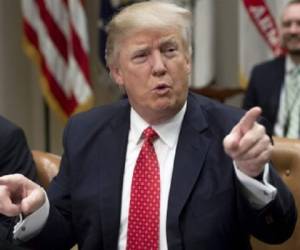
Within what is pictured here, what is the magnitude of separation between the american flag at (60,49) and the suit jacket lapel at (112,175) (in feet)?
8.16

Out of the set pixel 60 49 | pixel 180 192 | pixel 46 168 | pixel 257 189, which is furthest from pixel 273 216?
pixel 60 49

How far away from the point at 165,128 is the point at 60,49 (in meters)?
2.73

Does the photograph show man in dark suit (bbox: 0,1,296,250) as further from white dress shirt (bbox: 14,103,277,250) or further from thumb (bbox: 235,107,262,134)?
thumb (bbox: 235,107,262,134)

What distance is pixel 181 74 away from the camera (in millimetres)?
1956

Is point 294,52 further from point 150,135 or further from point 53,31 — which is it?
point 150,135

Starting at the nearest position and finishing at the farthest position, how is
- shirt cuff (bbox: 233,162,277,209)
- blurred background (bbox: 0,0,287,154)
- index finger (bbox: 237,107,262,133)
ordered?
1. index finger (bbox: 237,107,262,133)
2. shirt cuff (bbox: 233,162,277,209)
3. blurred background (bbox: 0,0,287,154)

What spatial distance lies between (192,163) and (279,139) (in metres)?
0.49

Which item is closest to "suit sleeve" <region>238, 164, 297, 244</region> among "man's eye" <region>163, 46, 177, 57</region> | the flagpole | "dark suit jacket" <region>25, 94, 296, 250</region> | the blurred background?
"dark suit jacket" <region>25, 94, 296, 250</region>

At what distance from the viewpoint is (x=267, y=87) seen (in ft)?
14.3

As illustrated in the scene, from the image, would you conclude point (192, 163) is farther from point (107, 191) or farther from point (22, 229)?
point (22, 229)

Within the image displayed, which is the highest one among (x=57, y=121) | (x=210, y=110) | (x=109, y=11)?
(x=210, y=110)

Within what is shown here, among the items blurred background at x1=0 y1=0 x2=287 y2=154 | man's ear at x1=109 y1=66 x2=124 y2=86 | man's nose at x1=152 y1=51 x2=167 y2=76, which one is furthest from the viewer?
blurred background at x1=0 y1=0 x2=287 y2=154

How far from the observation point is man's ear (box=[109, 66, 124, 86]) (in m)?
2.08

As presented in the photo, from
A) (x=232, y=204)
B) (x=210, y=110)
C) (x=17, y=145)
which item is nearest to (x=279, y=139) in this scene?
(x=210, y=110)
